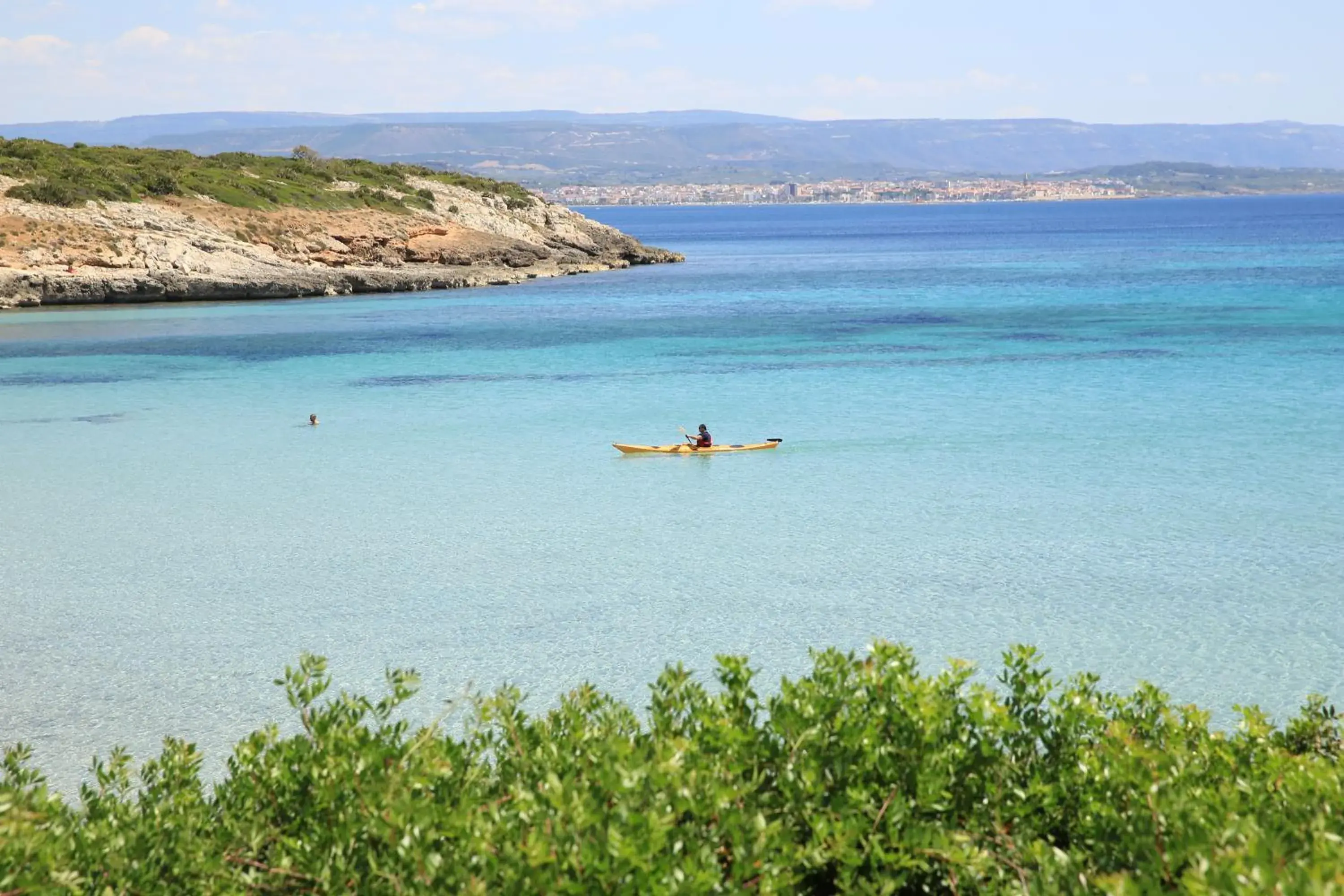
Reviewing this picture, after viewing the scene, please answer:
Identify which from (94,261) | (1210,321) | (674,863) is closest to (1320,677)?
(674,863)

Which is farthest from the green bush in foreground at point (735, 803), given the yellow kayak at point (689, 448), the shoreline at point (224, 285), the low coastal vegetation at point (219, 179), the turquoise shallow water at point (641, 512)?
the low coastal vegetation at point (219, 179)

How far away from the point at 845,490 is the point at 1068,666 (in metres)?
8.07

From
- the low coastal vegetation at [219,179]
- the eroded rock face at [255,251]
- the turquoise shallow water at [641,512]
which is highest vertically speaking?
the low coastal vegetation at [219,179]

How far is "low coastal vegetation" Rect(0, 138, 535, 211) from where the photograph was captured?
6109 cm

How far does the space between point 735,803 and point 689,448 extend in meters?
18.2

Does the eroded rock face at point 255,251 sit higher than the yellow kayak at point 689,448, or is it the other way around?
the eroded rock face at point 255,251

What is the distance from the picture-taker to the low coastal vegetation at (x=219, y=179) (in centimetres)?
6109

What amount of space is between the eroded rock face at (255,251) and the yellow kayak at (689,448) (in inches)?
1523

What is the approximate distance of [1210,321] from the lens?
43750 mm

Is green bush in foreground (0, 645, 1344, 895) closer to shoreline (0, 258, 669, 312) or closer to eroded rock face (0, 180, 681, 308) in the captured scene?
shoreline (0, 258, 669, 312)

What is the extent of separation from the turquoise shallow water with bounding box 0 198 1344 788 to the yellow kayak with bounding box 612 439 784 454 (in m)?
0.29

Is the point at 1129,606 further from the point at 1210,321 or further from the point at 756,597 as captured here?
the point at 1210,321

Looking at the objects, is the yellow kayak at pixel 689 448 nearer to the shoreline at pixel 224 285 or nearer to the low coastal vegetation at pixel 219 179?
the shoreline at pixel 224 285

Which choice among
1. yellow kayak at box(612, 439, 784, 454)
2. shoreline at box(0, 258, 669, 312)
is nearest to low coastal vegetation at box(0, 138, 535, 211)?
shoreline at box(0, 258, 669, 312)
